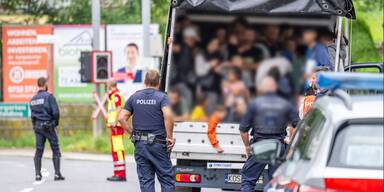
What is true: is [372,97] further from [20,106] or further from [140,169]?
[20,106]

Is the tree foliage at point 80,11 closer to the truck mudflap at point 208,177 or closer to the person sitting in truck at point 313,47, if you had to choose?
the truck mudflap at point 208,177

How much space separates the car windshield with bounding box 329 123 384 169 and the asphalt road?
949cm

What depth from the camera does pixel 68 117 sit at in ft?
102

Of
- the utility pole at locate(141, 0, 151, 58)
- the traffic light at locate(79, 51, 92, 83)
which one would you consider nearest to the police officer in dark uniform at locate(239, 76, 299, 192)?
the traffic light at locate(79, 51, 92, 83)

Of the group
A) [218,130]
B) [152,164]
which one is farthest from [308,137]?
[218,130]

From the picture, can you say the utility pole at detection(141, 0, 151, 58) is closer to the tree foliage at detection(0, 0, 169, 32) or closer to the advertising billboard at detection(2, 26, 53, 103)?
the advertising billboard at detection(2, 26, 53, 103)

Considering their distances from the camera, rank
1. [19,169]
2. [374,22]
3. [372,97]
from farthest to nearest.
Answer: [374,22] < [19,169] < [372,97]

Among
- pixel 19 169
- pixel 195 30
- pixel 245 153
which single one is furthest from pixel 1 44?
pixel 195 30

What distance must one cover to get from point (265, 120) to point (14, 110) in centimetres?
2085

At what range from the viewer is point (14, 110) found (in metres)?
30.0

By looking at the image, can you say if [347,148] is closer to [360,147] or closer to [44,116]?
[360,147]

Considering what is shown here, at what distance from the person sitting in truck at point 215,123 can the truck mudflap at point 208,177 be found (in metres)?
0.40

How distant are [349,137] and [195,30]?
11.9 ft

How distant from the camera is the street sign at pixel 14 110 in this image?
29.8 metres
